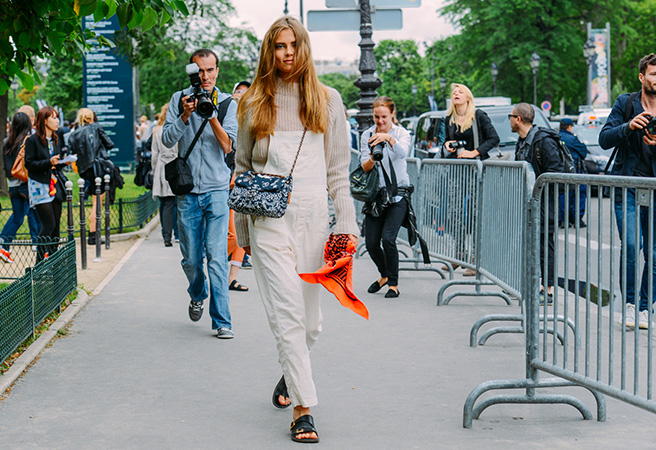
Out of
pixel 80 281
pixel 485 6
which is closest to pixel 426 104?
pixel 485 6

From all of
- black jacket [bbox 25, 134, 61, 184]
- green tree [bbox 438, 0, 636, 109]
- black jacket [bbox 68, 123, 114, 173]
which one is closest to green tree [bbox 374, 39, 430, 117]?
green tree [bbox 438, 0, 636, 109]

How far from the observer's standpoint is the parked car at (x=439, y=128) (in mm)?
16609

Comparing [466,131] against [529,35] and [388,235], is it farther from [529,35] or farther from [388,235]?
[529,35]

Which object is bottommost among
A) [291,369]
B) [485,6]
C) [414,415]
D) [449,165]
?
[414,415]

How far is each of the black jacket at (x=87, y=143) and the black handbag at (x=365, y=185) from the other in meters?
5.60

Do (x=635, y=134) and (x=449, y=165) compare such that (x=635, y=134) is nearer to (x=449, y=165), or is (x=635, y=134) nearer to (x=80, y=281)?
(x=449, y=165)

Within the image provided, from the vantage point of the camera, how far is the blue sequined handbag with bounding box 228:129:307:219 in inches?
181

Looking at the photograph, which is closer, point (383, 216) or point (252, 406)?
point (252, 406)

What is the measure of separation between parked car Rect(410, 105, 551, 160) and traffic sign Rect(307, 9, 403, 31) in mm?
2202

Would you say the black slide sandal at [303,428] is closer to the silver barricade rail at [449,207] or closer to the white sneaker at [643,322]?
the white sneaker at [643,322]

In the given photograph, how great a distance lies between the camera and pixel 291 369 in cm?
457

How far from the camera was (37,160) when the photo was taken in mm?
10336

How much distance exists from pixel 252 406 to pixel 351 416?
1.90 ft

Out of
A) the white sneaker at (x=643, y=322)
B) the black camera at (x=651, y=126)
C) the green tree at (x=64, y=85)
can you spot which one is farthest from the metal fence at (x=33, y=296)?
the green tree at (x=64, y=85)
